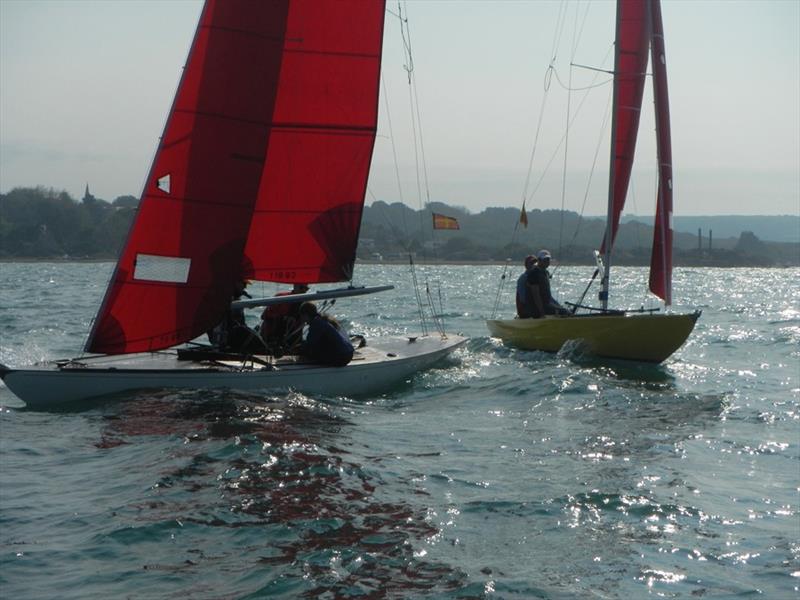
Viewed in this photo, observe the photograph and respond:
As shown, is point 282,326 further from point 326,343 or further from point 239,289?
point 326,343

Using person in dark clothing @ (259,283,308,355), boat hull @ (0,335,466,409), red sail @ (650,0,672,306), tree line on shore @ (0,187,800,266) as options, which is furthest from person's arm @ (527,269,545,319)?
tree line on shore @ (0,187,800,266)

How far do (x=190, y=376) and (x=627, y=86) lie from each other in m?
8.53

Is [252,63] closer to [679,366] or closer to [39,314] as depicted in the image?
[679,366]

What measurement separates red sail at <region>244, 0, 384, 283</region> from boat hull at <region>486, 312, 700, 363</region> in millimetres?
3724

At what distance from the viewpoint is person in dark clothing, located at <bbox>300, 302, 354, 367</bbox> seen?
11.0 m

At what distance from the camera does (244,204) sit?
11.2 m

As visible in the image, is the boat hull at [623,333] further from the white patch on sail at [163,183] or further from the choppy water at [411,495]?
the white patch on sail at [163,183]

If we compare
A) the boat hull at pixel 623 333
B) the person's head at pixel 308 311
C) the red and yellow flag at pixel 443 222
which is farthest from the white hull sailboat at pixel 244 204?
the boat hull at pixel 623 333

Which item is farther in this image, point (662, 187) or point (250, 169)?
point (662, 187)

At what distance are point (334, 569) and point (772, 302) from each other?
32112 millimetres

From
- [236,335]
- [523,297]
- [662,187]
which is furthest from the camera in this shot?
[523,297]

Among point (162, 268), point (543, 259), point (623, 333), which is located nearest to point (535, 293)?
point (543, 259)

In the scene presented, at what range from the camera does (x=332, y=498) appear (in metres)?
7.12

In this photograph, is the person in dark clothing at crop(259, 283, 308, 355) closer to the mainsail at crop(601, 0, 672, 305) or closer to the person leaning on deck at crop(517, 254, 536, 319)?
the person leaning on deck at crop(517, 254, 536, 319)
